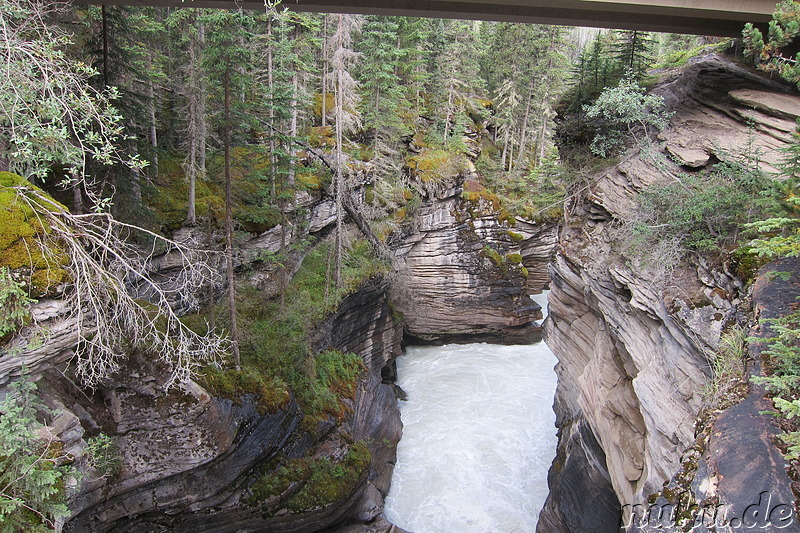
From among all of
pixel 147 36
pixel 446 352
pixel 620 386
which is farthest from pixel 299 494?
pixel 147 36

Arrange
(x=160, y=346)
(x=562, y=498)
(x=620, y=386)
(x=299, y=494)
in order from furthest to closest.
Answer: (x=562, y=498), (x=299, y=494), (x=620, y=386), (x=160, y=346)

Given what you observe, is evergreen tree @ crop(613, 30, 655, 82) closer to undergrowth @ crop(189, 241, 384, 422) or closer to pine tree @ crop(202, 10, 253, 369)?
pine tree @ crop(202, 10, 253, 369)

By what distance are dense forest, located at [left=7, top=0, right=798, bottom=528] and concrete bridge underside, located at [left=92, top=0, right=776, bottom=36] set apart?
3.32 ft

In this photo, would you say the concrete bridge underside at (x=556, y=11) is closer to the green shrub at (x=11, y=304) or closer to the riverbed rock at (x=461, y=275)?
the green shrub at (x=11, y=304)

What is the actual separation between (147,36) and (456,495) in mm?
20139

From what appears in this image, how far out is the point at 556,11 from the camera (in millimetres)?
11422

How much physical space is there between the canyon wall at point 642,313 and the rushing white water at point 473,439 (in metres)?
2.06

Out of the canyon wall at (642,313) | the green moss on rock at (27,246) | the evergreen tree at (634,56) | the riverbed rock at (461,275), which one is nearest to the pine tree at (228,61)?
the green moss on rock at (27,246)

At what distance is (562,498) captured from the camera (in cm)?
1190

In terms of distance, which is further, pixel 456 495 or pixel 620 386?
pixel 456 495

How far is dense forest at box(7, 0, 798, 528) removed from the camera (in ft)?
18.4

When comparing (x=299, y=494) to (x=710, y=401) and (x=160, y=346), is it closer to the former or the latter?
(x=160, y=346)

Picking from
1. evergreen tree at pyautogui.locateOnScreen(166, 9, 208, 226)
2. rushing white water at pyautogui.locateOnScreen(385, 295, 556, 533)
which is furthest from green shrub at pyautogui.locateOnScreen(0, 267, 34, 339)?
rushing white water at pyautogui.locateOnScreen(385, 295, 556, 533)

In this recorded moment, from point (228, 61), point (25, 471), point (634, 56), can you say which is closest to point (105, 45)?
point (228, 61)
